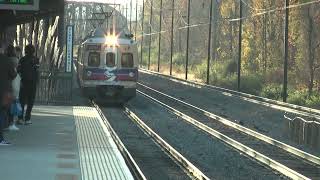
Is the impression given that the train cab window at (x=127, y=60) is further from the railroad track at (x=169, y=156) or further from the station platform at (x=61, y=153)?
the station platform at (x=61, y=153)

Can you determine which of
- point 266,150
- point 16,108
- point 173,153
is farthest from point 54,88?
point 266,150

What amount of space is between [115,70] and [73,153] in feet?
48.0

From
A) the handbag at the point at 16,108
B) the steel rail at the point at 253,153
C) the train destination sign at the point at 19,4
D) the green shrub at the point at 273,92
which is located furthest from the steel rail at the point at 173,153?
the green shrub at the point at 273,92

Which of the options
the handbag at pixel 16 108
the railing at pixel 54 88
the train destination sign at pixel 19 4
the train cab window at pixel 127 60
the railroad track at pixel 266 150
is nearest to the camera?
the railroad track at pixel 266 150

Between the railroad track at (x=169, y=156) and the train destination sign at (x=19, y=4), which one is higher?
the train destination sign at (x=19, y=4)

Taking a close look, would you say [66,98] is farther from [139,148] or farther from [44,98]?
[139,148]

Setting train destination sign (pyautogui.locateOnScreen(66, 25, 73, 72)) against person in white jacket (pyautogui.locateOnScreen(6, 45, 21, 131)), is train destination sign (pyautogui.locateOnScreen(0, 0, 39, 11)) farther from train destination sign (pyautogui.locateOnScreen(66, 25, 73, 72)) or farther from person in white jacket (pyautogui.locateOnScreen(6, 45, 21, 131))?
train destination sign (pyautogui.locateOnScreen(66, 25, 73, 72))

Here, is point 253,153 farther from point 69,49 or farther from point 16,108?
point 69,49

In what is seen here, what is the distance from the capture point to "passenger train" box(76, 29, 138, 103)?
85.1 feet

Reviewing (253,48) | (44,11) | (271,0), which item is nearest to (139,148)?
(44,11)

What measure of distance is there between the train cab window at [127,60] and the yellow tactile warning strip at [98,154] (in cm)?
860

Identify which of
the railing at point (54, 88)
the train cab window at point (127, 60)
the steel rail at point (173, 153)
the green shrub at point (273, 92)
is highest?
the train cab window at point (127, 60)

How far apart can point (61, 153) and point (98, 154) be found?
2.26ft

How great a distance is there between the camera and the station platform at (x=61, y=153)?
9.45m
